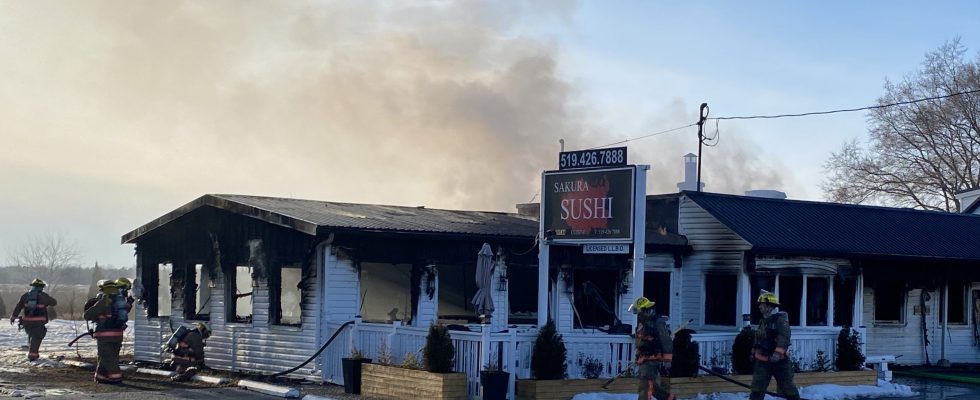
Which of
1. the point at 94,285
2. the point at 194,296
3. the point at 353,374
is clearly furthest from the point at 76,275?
the point at 353,374

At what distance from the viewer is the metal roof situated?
19.4 metres

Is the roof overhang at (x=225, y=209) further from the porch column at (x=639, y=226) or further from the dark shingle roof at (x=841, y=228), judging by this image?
the dark shingle roof at (x=841, y=228)

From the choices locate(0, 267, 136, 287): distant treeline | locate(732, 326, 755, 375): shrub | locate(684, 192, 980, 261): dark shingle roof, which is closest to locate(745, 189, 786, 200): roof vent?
locate(684, 192, 980, 261): dark shingle roof

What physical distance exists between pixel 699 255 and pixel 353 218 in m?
7.41

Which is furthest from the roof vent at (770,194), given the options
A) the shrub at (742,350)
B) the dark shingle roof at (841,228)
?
the shrub at (742,350)

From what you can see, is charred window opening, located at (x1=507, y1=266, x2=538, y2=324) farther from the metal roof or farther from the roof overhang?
the roof overhang

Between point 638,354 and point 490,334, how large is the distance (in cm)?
203

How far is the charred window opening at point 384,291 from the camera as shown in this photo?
24.8 metres

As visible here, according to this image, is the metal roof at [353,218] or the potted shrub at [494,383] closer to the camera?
the potted shrub at [494,383]

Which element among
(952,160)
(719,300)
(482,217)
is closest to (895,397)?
(719,300)

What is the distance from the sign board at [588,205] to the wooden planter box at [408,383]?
2.86 meters

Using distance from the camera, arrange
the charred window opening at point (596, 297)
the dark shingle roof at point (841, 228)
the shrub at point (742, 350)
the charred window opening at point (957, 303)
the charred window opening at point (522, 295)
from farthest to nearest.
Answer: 1. the charred window opening at point (957, 303)
2. the dark shingle roof at point (841, 228)
3. the charred window opening at point (596, 297)
4. the charred window opening at point (522, 295)
5. the shrub at point (742, 350)

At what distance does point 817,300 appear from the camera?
23969 mm

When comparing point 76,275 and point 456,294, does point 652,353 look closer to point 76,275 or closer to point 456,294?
point 456,294
